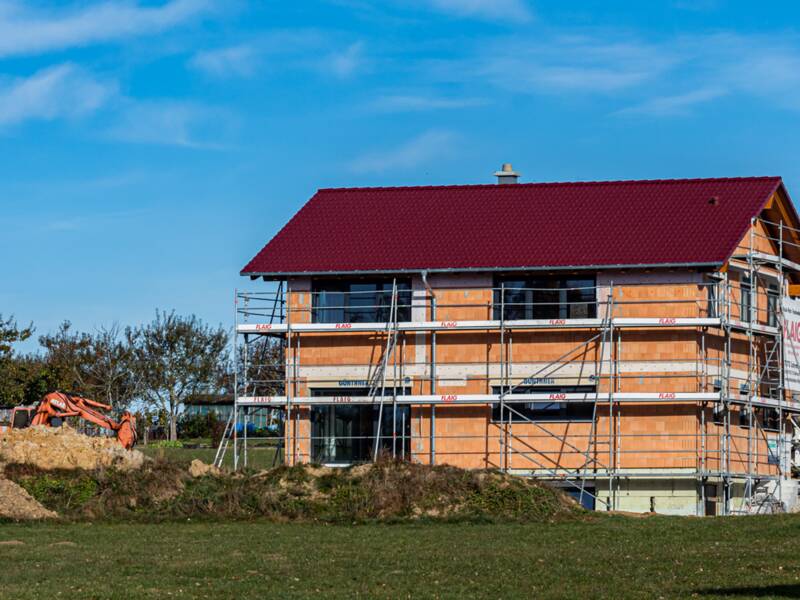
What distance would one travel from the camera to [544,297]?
150ft

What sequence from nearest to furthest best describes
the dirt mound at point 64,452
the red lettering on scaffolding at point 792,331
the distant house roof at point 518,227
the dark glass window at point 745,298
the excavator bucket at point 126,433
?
the dirt mound at point 64,452 → the excavator bucket at point 126,433 → the distant house roof at point 518,227 → the red lettering on scaffolding at point 792,331 → the dark glass window at point 745,298

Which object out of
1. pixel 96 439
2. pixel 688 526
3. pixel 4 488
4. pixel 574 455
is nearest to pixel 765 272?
pixel 574 455

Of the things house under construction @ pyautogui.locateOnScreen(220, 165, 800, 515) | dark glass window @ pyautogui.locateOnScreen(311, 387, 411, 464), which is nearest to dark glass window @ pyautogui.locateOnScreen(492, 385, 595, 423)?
house under construction @ pyautogui.locateOnScreen(220, 165, 800, 515)

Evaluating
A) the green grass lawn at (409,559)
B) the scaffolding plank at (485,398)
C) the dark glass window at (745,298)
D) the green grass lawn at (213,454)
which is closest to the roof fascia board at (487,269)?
the dark glass window at (745,298)

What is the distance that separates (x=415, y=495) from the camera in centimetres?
3719

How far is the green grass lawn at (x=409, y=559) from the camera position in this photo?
24.1 m

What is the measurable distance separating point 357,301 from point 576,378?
7.24m

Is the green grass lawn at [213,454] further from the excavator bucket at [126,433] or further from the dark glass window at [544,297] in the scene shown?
the dark glass window at [544,297]

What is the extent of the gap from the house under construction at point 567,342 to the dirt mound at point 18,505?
8.78 m

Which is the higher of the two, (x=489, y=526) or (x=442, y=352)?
(x=442, y=352)

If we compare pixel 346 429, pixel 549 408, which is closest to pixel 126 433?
pixel 346 429

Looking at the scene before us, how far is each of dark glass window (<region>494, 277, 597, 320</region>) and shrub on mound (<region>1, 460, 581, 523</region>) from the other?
787 centimetres

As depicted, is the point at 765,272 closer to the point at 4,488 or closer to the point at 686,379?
the point at 686,379

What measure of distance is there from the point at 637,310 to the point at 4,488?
18.7 meters
